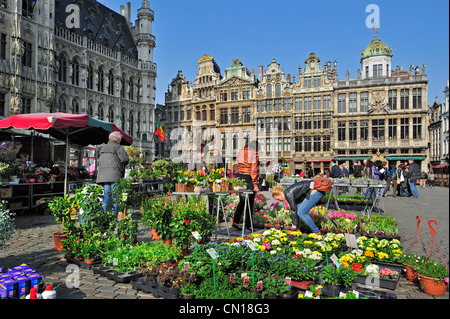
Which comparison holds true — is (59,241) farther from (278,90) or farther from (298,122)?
(278,90)

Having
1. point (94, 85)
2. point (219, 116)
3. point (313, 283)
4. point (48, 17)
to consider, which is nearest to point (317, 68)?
point (219, 116)

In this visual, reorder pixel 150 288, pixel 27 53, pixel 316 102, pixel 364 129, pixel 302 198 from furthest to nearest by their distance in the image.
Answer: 1. pixel 316 102
2. pixel 364 129
3. pixel 27 53
4. pixel 302 198
5. pixel 150 288

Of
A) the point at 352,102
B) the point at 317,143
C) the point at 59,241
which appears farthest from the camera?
the point at 317,143

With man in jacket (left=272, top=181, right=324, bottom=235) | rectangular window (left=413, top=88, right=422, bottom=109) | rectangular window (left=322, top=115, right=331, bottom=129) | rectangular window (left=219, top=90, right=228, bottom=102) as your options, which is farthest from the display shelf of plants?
rectangular window (left=219, top=90, right=228, bottom=102)

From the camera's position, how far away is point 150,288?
3.96 metres

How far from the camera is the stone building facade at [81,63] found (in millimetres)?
27609

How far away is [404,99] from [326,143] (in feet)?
33.0

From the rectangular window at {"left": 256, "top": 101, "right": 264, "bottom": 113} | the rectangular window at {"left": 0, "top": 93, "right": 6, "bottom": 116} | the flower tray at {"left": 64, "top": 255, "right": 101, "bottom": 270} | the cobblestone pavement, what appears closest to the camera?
the cobblestone pavement

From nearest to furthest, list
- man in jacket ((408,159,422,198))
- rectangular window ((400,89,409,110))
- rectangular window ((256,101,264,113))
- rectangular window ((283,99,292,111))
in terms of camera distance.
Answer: man in jacket ((408,159,422,198)) → rectangular window ((400,89,409,110)) → rectangular window ((283,99,292,111)) → rectangular window ((256,101,264,113))

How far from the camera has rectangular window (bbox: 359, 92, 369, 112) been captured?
3947cm

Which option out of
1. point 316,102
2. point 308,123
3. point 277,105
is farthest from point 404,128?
point 277,105

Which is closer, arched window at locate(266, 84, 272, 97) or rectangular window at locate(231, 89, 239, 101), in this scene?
arched window at locate(266, 84, 272, 97)

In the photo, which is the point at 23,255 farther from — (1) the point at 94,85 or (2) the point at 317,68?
(2) the point at 317,68

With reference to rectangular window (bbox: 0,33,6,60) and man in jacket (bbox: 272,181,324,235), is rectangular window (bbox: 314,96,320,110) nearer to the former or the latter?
rectangular window (bbox: 0,33,6,60)
